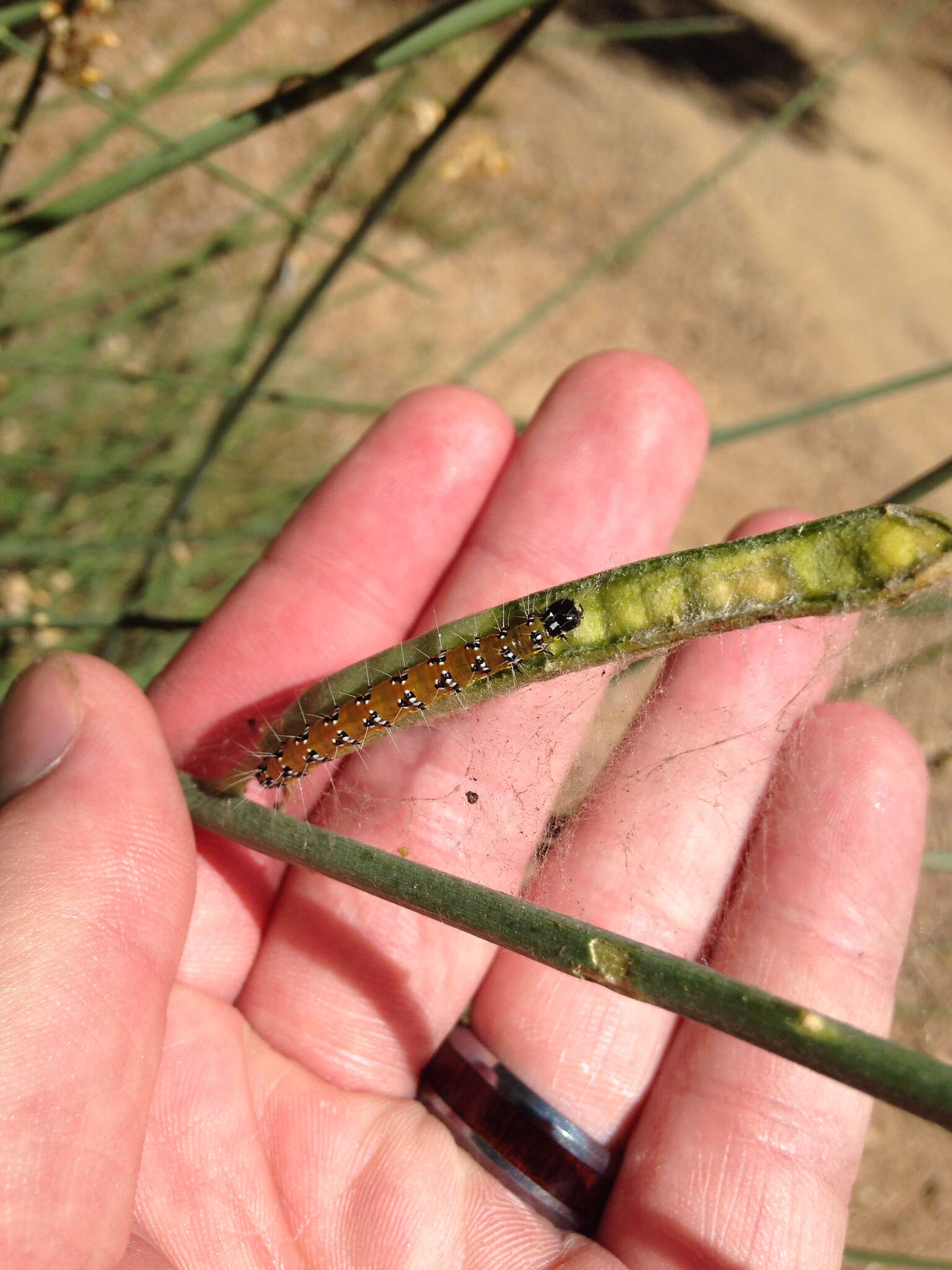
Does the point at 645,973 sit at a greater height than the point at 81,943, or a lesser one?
greater

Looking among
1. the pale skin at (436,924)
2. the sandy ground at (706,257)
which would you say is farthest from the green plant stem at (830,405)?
the sandy ground at (706,257)

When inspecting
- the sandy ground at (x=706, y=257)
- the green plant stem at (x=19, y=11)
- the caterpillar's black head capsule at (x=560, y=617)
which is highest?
the green plant stem at (x=19, y=11)

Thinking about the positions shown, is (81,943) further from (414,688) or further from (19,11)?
(19,11)

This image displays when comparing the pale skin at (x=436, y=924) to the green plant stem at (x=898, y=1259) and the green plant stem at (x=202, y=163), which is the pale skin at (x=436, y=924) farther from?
the green plant stem at (x=202, y=163)

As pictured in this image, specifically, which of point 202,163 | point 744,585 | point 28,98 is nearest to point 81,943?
point 744,585

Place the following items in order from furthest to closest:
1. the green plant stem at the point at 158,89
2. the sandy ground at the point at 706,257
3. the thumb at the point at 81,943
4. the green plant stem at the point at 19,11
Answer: the sandy ground at the point at 706,257
the green plant stem at the point at 158,89
the green plant stem at the point at 19,11
the thumb at the point at 81,943

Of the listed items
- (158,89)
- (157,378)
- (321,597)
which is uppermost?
(158,89)

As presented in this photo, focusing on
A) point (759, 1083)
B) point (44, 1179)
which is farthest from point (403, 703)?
point (759, 1083)
